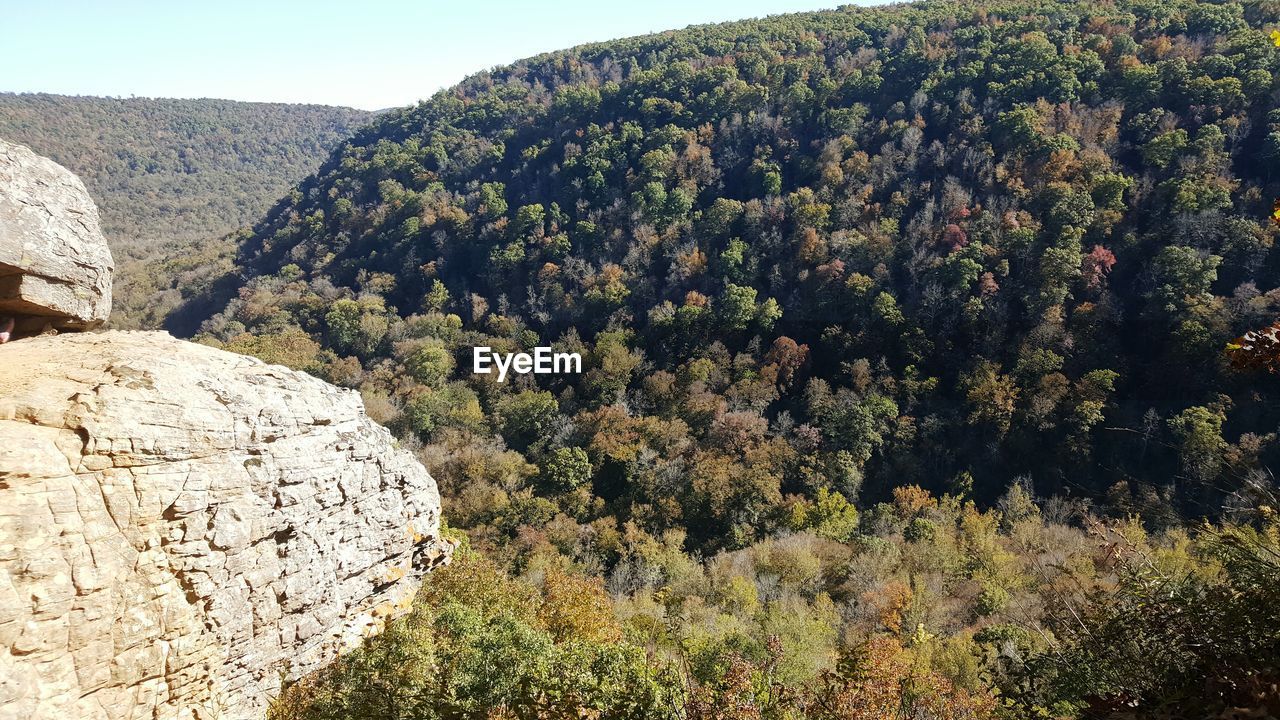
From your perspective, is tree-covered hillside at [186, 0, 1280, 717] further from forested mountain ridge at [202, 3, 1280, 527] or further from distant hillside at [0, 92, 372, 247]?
distant hillside at [0, 92, 372, 247]

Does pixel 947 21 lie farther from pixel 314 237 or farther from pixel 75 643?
pixel 75 643

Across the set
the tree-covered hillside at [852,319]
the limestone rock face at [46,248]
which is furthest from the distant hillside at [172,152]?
the limestone rock face at [46,248]

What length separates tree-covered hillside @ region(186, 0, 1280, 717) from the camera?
29.5m

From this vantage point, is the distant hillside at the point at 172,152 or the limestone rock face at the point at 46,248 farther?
the distant hillside at the point at 172,152

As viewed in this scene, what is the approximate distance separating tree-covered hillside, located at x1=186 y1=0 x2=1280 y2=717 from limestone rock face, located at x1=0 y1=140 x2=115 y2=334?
1154 centimetres

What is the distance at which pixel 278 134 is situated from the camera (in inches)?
5536

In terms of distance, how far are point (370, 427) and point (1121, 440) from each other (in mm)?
38743

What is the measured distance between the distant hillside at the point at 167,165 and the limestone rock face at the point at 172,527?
6200cm

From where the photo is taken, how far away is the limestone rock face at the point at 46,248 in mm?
12398

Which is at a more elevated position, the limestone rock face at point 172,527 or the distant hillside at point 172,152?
the distant hillside at point 172,152

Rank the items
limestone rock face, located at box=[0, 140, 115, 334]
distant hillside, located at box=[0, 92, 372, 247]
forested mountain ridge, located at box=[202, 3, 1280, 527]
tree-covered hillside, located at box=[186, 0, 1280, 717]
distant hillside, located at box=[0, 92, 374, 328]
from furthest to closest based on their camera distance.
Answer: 1. distant hillside, located at box=[0, 92, 372, 247]
2. distant hillside, located at box=[0, 92, 374, 328]
3. forested mountain ridge, located at box=[202, 3, 1280, 527]
4. tree-covered hillside, located at box=[186, 0, 1280, 717]
5. limestone rock face, located at box=[0, 140, 115, 334]

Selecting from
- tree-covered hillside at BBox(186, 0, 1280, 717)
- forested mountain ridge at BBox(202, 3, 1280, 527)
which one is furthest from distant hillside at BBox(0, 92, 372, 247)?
tree-covered hillside at BBox(186, 0, 1280, 717)

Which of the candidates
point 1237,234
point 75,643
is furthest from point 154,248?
point 1237,234

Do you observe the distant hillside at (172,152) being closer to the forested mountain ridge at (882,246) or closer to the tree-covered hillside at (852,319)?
the forested mountain ridge at (882,246)
